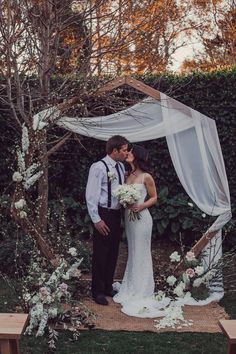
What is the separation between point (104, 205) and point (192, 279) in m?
1.40

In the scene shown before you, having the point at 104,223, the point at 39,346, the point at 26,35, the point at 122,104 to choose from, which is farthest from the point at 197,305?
the point at 26,35

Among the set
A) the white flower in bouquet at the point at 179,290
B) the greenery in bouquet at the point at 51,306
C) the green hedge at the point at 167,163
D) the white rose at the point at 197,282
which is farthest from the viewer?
the green hedge at the point at 167,163

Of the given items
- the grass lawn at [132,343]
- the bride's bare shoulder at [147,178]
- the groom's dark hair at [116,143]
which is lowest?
the grass lawn at [132,343]

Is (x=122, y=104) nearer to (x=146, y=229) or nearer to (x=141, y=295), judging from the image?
(x=146, y=229)

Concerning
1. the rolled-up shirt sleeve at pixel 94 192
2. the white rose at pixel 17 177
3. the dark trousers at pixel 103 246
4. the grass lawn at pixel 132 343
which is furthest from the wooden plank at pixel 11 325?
the dark trousers at pixel 103 246

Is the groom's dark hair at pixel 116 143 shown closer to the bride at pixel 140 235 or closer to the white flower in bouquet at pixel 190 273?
the bride at pixel 140 235

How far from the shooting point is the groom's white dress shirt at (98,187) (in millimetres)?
6887

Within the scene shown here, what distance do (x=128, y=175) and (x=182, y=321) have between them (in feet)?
6.32

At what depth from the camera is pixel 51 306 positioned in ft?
19.5

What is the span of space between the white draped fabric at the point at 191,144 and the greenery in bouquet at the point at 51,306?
6.43 feet

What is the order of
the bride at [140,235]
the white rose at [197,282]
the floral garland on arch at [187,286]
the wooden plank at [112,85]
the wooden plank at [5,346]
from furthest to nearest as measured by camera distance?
1. the wooden plank at [112,85]
2. the bride at [140,235]
3. the white rose at [197,282]
4. the floral garland on arch at [187,286]
5. the wooden plank at [5,346]

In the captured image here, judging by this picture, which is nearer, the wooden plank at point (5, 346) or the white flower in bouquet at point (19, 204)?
the wooden plank at point (5, 346)

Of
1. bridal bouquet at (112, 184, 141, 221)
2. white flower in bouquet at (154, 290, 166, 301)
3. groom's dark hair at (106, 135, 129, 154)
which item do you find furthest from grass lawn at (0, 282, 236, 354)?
groom's dark hair at (106, 135, 129, 154)

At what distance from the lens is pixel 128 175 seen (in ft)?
23.9
